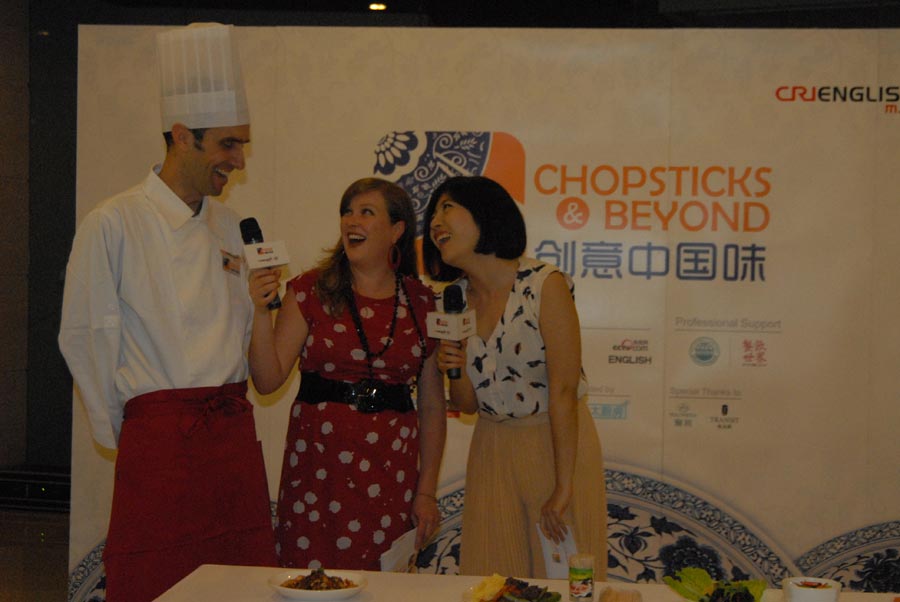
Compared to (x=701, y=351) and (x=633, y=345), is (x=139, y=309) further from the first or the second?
(x=701, y=351)

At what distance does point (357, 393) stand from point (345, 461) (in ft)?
0.67

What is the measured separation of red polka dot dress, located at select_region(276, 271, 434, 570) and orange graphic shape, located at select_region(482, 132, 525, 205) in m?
1.38

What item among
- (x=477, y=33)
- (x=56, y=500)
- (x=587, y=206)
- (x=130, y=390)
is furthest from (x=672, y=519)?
(x=56, y=500)

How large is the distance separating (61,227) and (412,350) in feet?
15.8

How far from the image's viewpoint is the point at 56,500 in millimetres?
7059

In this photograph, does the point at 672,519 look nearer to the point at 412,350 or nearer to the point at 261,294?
the point at 412,350

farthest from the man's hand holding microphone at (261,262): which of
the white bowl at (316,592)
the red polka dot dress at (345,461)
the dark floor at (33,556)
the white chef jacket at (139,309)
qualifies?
the dark floor at (33,556)

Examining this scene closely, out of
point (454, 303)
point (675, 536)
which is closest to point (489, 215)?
point (454, 303)

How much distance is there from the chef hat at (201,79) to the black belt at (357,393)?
2.62ft

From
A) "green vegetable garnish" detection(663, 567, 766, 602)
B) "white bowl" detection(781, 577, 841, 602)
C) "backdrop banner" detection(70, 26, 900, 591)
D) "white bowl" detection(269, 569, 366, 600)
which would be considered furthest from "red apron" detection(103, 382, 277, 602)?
"backdrop banner" detection(70, 26, 900, 591)

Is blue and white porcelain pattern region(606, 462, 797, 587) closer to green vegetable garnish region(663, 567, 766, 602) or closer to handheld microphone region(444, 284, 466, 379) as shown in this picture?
handheld microphone region(444, 284, 466, 379)

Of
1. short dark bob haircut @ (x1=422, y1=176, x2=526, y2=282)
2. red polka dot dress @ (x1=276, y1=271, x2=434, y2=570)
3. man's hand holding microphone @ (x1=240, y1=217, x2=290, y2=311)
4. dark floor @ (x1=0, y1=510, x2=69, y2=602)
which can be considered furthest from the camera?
dark floor @ (x1=0, y1=510, x2=69, y2=602)

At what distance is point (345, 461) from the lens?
314 centimetres

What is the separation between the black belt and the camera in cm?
315
